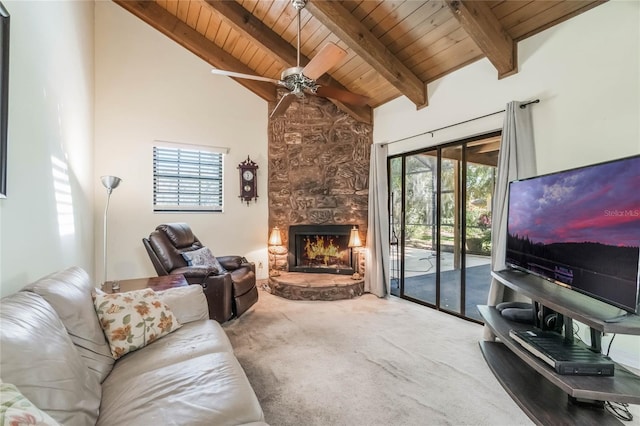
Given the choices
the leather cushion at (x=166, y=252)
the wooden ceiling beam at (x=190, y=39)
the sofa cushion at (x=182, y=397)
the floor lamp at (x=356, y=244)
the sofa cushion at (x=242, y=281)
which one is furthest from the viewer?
the floor lamp at (x=356, y=244)

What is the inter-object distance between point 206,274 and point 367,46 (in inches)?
113

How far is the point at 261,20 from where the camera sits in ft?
11.5

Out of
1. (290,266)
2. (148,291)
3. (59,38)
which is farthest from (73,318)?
(290,266)

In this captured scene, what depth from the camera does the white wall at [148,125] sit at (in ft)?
12.2

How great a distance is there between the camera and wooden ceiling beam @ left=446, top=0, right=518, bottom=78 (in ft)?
8.07

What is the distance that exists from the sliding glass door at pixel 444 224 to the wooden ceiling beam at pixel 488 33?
0.66 m

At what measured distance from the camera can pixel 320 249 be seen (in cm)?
465

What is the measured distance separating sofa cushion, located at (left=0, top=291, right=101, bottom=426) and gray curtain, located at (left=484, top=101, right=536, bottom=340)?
279cm

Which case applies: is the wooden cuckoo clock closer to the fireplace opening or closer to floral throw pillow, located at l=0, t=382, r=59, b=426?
the fireplace opening

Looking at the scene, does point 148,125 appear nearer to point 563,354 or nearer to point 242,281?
point 242,281

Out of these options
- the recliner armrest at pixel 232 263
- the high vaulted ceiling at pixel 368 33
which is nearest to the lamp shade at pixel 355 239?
the recliner armrest at pixel 232 263

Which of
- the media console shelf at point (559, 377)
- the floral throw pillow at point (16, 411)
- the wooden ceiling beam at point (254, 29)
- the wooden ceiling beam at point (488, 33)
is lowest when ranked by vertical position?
the media console shelf at point (559, 377)

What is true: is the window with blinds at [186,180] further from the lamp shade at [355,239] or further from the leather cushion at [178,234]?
the lamp shade at [355,239]

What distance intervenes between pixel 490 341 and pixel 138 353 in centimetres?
266
